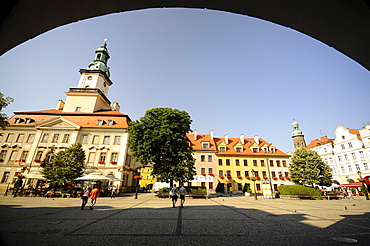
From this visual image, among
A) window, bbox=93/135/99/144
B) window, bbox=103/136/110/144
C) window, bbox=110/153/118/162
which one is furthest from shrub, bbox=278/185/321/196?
window, bbox=93/135/99/144

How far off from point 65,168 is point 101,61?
3191 cm

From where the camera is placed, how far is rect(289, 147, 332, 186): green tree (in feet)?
99.8

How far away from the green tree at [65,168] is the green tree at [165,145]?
297 inches

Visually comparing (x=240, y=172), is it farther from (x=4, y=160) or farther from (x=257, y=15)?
(x=4, y=160)

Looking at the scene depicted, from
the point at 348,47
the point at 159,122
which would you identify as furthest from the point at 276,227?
the point at 159,122

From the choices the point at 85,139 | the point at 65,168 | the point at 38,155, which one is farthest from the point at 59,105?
the point at 65,168

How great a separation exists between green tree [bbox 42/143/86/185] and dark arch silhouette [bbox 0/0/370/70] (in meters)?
25.6

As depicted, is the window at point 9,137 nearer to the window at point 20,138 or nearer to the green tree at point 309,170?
the window at point 20,138

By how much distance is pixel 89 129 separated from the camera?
1284 inches

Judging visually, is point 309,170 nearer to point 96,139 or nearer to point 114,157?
point 114,157

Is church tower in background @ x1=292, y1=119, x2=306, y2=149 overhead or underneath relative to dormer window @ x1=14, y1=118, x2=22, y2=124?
overhead

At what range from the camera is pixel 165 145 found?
23.9m

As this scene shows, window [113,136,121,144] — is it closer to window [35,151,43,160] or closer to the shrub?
window [35,151,43,160]

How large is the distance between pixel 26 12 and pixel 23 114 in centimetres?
4576
